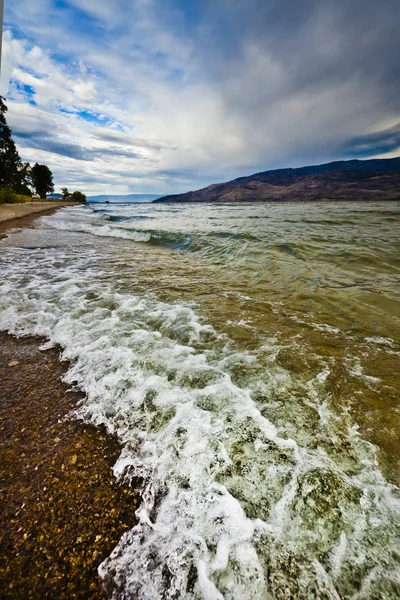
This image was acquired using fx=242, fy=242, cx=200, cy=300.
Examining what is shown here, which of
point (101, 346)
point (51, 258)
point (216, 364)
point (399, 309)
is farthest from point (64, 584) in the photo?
point (51, 258)

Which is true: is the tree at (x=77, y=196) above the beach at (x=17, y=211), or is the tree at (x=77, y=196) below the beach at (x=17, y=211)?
above

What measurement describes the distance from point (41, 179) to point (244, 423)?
98956mm

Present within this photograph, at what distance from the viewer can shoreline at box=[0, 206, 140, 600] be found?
1.47 meters

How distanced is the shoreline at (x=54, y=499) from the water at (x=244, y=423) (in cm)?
13

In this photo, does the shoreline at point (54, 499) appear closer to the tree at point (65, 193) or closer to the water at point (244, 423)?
the water at point (244, 423)

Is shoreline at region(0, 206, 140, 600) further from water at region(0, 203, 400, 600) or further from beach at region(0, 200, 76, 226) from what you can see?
beach at region(0, 200, 76, 226)

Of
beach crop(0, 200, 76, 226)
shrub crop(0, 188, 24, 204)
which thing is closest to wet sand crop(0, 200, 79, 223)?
beach crop(0, 200, 76, 226)

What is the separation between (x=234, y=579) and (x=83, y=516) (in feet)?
3.63

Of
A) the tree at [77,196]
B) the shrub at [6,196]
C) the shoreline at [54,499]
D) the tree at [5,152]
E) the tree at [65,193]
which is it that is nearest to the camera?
the shoreline at [54,499]

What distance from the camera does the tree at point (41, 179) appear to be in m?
76.0

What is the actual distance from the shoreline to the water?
13cm

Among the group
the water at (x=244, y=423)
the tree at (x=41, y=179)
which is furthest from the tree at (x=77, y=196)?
the water at (x=244, y=423)

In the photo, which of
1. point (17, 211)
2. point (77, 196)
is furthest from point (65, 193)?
point (17, 211)

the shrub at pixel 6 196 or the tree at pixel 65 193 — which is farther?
the tree at pixel 65 193
